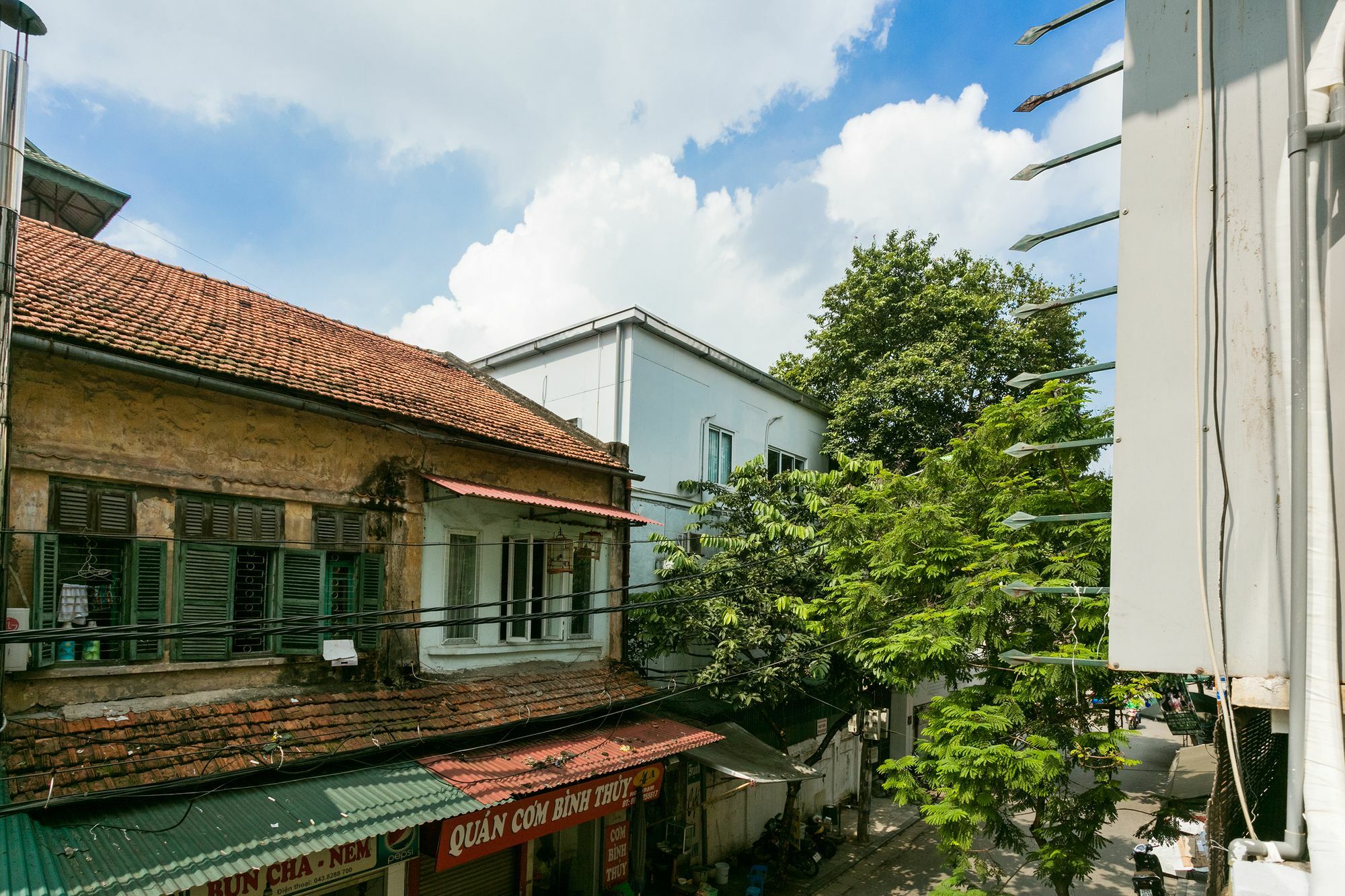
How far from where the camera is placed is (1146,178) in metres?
3.39

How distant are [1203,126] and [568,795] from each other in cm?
977

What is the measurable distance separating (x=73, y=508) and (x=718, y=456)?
12198 mm

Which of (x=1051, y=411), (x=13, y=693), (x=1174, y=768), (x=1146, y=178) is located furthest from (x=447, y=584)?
(x=1174, y=768)

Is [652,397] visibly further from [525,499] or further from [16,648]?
[16,648]

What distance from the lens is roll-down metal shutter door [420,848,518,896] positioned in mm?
9852

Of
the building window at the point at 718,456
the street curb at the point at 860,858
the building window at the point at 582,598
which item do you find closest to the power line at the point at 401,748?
the building window at the point at 582,598

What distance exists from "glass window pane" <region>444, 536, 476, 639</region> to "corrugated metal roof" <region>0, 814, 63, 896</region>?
16.4ft

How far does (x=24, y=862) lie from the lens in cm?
554

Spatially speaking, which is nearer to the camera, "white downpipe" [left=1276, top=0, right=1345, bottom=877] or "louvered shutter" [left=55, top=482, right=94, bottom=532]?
"white downpipe" [left=1276, top=0, right=1345, bottom=877]

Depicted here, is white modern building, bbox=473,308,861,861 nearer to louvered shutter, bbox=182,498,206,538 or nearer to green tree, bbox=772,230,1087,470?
green tree, bbox=772,230,1087,470

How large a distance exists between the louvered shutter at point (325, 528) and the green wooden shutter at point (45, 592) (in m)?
2.45

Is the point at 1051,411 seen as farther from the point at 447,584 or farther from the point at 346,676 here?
the point at 346,676

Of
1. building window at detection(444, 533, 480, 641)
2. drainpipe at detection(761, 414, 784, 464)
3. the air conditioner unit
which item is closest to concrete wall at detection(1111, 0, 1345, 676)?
the air conditioner unit

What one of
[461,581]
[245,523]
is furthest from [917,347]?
[245,523]
